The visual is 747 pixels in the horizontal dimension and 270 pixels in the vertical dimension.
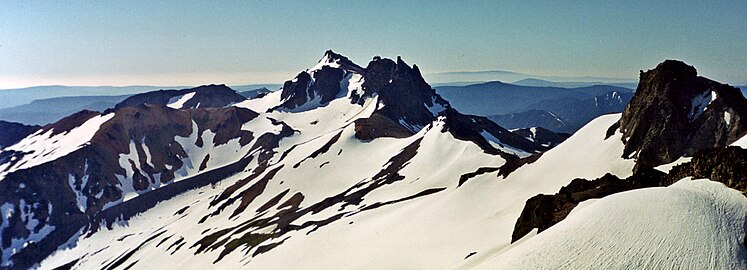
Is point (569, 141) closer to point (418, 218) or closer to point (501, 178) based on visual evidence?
point (501, 178)

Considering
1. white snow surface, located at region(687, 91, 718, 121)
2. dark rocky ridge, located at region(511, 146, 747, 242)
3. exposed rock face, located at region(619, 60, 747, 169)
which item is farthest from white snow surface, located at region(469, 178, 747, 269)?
white snow surface, located at region(687, 91, 718, 121)

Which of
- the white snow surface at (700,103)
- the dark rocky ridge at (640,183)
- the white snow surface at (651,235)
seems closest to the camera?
the white snow surface at (651,235)

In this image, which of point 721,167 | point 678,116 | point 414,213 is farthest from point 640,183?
point 414,213

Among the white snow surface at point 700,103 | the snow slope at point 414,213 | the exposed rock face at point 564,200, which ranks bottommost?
the snow slope at point 414,213

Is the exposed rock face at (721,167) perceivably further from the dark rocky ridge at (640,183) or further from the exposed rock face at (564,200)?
the exposed rock face at (564,200)

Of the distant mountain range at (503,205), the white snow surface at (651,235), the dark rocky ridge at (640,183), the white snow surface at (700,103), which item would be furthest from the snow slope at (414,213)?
the white snow surface at (651,235)

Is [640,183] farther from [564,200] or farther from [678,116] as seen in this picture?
[678,116]
